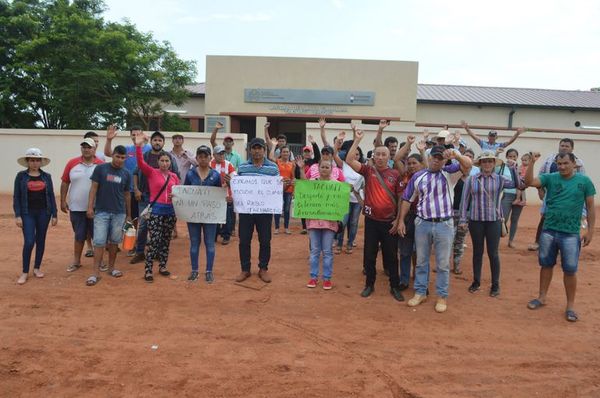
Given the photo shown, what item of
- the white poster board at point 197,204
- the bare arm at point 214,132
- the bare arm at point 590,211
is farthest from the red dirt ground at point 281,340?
the bare arm at point 214,132

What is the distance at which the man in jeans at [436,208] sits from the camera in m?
5.23

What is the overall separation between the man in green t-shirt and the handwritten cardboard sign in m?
2.42

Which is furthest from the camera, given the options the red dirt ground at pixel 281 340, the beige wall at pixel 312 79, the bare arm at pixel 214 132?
the beige wall at pixel 312 79

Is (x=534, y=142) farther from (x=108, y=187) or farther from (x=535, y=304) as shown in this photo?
(x=108, y=187)

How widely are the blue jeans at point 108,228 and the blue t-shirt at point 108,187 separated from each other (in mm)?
82

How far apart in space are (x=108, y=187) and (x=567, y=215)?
6118mm

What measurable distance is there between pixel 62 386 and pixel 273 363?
180 cm

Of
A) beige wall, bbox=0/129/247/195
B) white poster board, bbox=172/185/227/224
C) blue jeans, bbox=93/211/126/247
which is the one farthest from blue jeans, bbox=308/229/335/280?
beige wall, bbox=0/129/247/195

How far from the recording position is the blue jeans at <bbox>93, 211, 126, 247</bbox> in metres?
6.16

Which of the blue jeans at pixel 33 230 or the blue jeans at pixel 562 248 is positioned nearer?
the blue jeans at pixel 562 248

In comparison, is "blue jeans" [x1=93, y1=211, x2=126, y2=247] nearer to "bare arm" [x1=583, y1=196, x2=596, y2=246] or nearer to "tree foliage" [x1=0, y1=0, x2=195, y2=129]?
"bare arm" [x1=583, y1=196, x2=596, y2=246]

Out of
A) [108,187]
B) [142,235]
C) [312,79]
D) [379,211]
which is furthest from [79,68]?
[379,211]

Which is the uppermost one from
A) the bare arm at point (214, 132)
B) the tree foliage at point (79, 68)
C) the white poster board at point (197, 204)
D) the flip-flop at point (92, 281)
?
the tree foliage at point (79, 68)

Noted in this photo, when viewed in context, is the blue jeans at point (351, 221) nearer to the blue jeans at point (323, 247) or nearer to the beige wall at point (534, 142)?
the blue jeans at point (323, 247)
